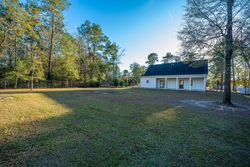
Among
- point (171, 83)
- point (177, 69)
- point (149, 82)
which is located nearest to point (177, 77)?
point (177, 69)

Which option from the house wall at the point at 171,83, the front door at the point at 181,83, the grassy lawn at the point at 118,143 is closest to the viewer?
the grassy lawn at the point at 118,143

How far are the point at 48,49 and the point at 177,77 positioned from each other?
78.0 feet

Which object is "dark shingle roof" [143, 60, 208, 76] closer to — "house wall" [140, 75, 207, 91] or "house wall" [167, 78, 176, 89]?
"house wall" [140, 75, 207, 91]

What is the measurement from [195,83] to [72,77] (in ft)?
73.3

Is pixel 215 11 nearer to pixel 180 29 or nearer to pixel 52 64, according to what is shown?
pixel 180 29

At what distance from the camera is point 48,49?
24.0 m

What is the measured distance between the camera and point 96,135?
3551 millimetres

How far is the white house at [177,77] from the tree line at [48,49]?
29.7 feet

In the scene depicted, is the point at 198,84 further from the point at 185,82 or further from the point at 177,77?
the point at 177,77

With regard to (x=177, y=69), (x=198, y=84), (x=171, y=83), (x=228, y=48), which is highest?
(x=177, y=69)

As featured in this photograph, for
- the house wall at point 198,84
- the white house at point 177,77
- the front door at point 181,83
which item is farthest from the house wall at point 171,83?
the house wall at point 198,84

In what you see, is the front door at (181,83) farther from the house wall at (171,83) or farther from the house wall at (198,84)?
the house wall at (198,84)

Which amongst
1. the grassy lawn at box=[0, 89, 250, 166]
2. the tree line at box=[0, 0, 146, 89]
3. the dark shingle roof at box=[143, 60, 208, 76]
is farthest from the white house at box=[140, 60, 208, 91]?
the grassy lawn at box=[0, 89, 250, 166]

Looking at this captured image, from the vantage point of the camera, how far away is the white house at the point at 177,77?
21.8 meters
